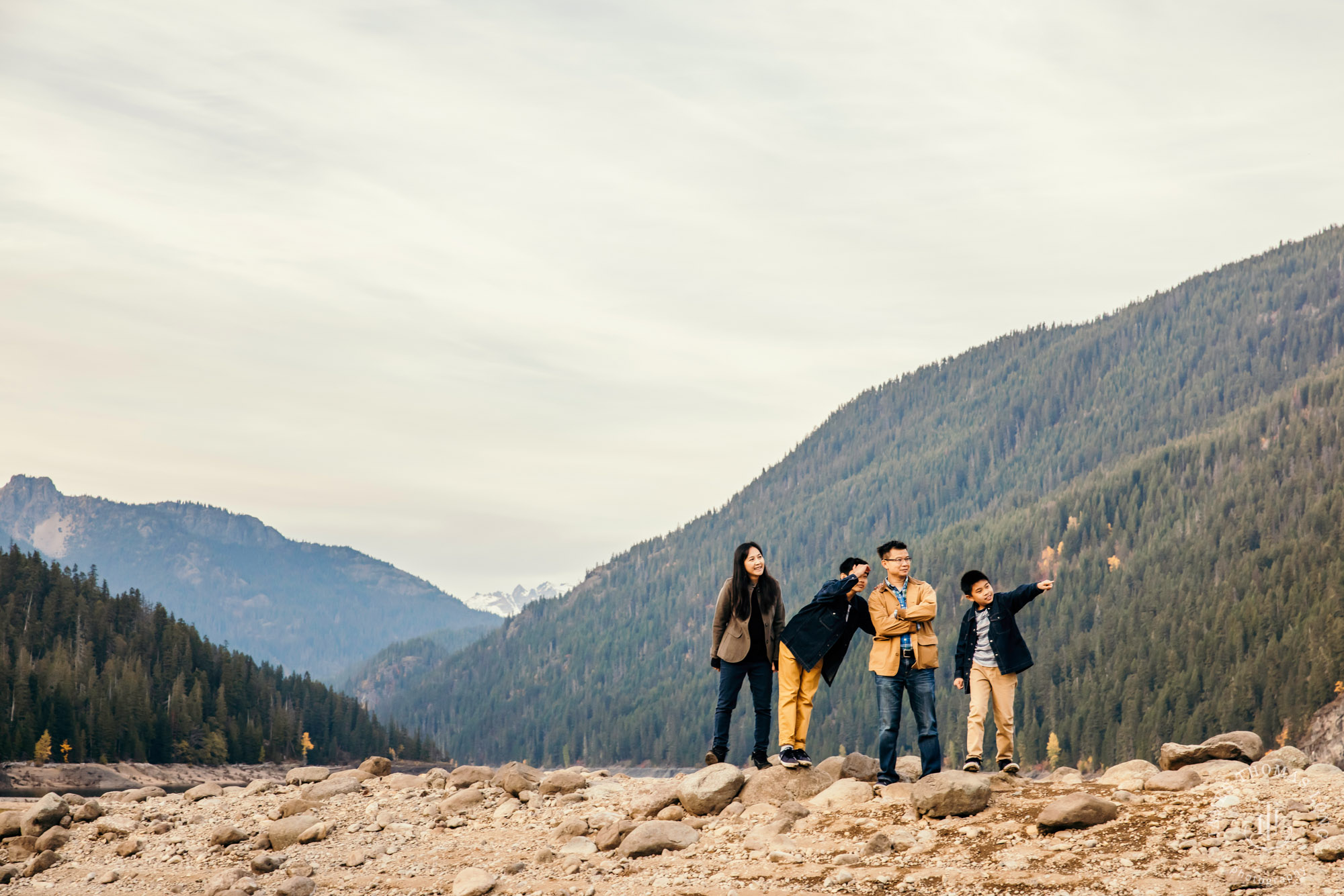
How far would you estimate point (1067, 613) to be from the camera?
171250 millimetres

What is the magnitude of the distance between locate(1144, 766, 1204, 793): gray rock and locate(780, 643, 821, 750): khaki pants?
502cm

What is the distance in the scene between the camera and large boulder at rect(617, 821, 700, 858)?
16734 millimetres

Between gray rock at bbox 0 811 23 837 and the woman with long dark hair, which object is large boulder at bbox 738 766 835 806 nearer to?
the woman with long dark hair

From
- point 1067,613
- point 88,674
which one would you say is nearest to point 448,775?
point 88,674

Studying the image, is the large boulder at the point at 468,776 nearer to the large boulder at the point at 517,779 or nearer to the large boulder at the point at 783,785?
the large boulder at the point at 517,779

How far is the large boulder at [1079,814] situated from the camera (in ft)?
46.7

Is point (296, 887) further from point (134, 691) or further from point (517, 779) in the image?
point (134, 691)

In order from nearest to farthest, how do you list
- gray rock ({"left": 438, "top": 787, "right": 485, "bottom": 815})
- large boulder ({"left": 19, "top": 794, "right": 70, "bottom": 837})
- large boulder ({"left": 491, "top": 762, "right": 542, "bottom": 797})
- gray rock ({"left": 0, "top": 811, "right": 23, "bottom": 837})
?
gray rock ({"left": 438, "top": 787, "right": 485, "bottom": 815}) < large boulder ({"left": 491, "top": 762, "right": 542, "bottom": 797}) < large boulder ({"left": 19, "top": 794, "right": 70, "bottom": 837}) < gray rock ({"left": 0, "top": 811, "right": 23, "bottom": 837})

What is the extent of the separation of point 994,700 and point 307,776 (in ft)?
52.2

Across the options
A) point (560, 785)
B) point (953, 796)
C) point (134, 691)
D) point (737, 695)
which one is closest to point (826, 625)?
point (737, 695)

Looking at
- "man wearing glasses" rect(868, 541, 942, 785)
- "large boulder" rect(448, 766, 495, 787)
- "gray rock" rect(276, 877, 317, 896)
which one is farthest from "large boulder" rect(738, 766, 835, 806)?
"gray rock" rect(276, 877, 317, 896)

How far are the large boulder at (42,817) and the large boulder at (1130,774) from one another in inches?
808

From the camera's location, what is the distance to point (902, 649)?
16.8 metres

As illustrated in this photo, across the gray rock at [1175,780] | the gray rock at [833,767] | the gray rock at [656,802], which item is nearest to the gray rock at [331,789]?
the gray rock at [656,802]
